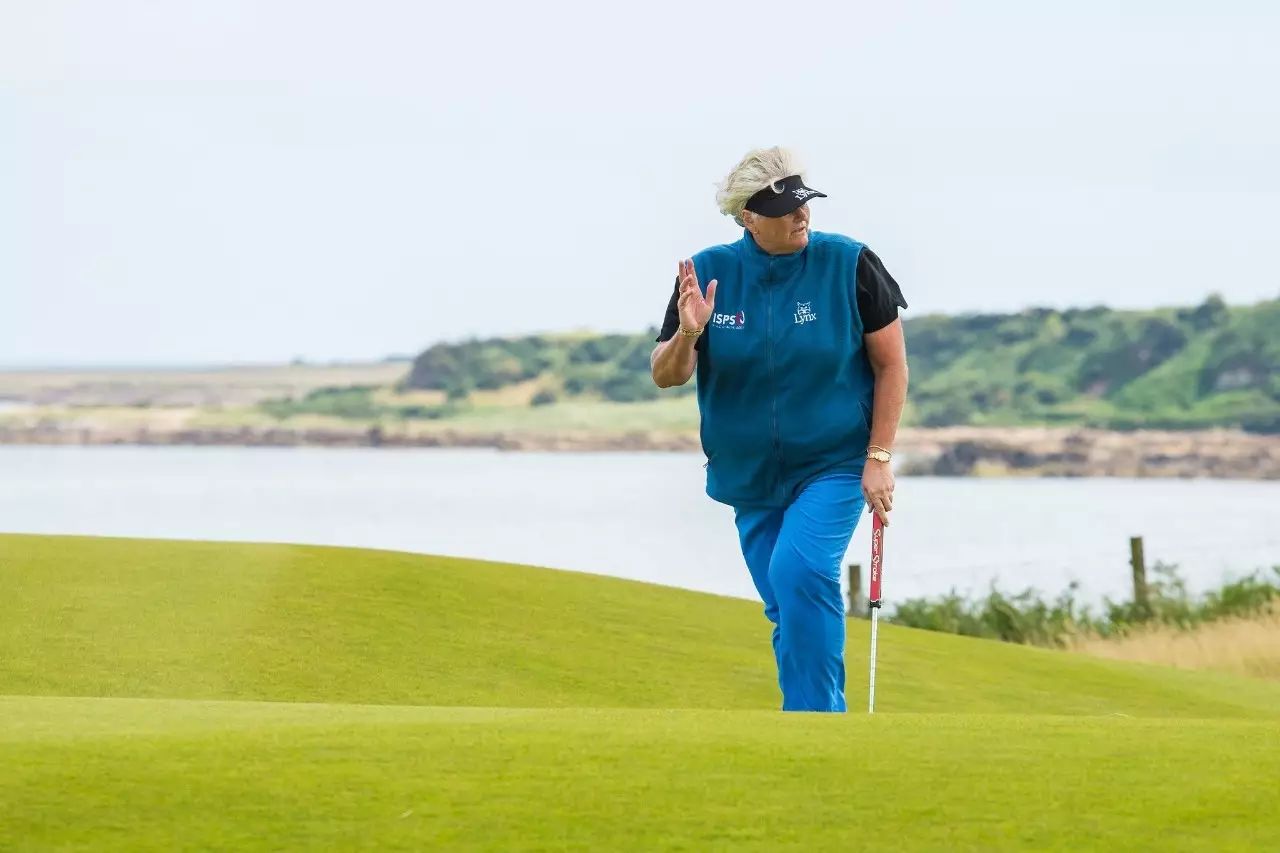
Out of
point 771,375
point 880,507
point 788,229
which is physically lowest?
point 880,507

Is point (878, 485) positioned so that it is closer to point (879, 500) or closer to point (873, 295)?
point (879, 500)

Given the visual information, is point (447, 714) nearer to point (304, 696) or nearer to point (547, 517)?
point (304, 696)

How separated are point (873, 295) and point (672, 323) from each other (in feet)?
2.19

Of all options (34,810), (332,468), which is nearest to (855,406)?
(34,810)

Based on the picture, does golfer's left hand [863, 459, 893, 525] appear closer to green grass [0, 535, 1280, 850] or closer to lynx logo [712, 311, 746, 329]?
lynx logo [712, 311, 746, 329]

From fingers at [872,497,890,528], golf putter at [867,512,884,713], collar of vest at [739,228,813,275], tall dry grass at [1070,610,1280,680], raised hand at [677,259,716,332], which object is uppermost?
collar of vest at [739,228,813,275]

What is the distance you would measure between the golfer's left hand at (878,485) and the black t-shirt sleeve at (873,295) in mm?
440

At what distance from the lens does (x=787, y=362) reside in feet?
21.3

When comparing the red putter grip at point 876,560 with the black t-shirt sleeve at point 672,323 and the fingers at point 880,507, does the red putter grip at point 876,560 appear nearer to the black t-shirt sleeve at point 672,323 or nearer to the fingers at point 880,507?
the fingers at point 880,507

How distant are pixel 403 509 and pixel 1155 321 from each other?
29290mm

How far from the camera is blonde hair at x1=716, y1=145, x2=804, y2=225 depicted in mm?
6414

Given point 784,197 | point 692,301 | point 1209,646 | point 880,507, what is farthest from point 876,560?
point 1209,646

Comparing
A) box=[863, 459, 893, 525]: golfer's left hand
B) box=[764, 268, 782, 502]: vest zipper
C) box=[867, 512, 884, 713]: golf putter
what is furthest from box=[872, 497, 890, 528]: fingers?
box=[764, 268, 782, 502]: vest zipper

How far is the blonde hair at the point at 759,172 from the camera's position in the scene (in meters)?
6.41
